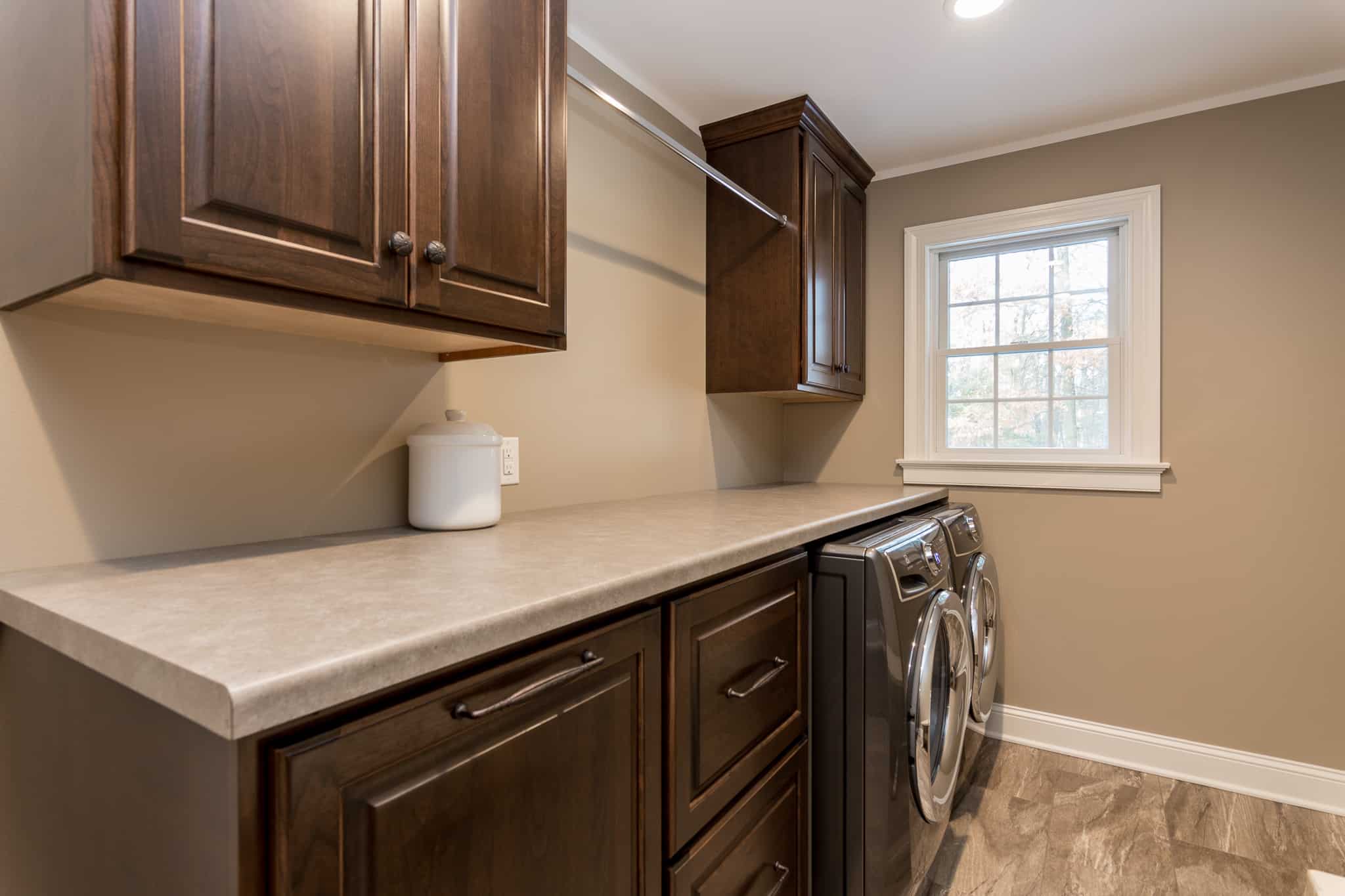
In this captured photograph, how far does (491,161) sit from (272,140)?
37 centimetres

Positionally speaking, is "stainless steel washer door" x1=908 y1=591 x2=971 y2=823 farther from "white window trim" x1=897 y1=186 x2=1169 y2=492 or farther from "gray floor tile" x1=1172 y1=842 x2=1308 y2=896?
"white window trim" x1=897 y1=186 x2=1169 y2=492

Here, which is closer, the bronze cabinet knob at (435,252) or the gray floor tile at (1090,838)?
the bronze cabinet knob at (435,252)

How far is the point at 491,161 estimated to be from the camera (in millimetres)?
1147

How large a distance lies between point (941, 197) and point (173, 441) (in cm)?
284

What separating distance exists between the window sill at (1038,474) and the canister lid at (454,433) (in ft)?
6.75

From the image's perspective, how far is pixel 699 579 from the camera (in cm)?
109

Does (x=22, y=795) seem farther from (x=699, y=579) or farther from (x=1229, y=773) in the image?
(x=1229, y=773)

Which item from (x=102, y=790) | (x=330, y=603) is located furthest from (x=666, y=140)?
(x=102, y=790)

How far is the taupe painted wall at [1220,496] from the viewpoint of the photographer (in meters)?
2.18

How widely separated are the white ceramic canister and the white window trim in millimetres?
2065

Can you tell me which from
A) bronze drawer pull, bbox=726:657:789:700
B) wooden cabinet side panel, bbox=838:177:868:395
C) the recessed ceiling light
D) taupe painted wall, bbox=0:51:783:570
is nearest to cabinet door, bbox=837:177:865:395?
wooden cabinet side panel, bbox=838:177:868:395

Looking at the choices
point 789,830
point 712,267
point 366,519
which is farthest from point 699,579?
point 712,267

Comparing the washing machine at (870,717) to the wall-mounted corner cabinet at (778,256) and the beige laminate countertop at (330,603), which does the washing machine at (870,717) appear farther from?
the wall-mounted corner cabinet at (778,256)

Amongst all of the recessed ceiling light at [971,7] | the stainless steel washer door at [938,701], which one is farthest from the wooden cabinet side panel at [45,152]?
the recessed ceiling light at [971,7]
